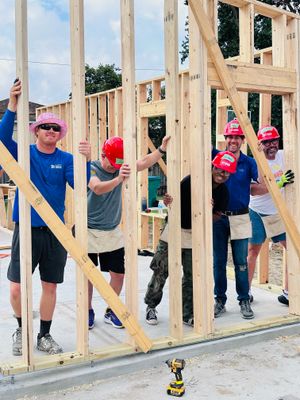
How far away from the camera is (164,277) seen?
4.20 m

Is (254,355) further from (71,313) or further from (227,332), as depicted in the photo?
(71,313)

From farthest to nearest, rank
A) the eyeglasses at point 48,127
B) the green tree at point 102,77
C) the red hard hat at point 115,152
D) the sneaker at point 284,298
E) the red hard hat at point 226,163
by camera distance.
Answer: the green tree at point 102,77 < the sneaker at point 284,298 < the red hard hat at point 226,163 < the red hard hat at point 115,152 < the eyeglasses at point 48,127

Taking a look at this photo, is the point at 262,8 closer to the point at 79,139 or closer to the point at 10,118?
the point at 79,139

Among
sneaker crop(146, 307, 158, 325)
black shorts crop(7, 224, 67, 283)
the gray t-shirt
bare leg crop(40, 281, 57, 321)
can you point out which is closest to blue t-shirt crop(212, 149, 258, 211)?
the gray t-shirt

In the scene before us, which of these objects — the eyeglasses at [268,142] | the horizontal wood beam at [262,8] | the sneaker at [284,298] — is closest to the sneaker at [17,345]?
the sneaker at [284,298]

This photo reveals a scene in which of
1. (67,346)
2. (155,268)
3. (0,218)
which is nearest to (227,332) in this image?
(155,268)

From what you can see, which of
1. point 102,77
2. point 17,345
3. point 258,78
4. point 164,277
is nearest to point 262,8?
point 258,78

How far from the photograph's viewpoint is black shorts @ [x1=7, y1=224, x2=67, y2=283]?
3312 millimetres

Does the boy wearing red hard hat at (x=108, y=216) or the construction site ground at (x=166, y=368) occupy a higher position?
the boy wearing red hard hat at (x=108, y=216)

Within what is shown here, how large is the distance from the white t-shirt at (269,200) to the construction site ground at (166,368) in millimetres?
990

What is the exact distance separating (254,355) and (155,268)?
1071mm

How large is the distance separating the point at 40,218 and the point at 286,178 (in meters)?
2.29

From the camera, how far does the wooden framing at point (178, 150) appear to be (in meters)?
3.06

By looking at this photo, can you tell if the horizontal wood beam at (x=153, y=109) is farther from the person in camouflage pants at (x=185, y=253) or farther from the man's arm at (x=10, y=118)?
the man's arm at (x=10, y=118)
